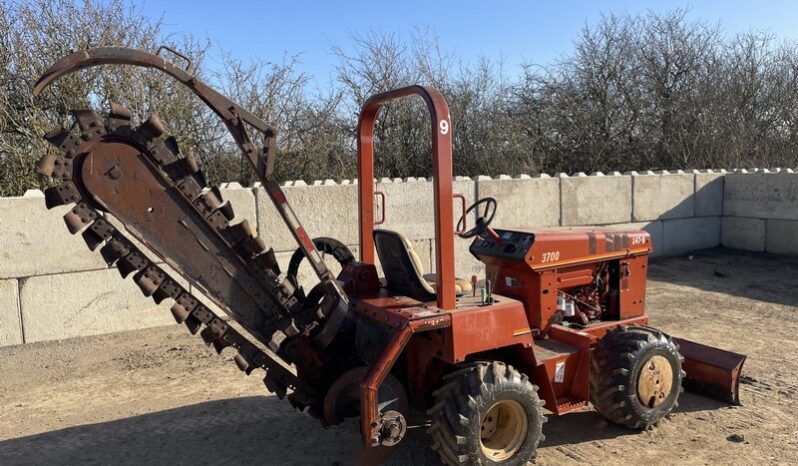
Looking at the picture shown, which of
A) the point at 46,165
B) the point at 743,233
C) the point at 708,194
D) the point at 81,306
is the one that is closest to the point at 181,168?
the point at 46,165

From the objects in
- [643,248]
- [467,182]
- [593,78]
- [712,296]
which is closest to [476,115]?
[593,78]

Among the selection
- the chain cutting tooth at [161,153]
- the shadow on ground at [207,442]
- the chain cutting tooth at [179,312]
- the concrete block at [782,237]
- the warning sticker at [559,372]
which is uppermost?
the chain cutting tooth at [161,153]

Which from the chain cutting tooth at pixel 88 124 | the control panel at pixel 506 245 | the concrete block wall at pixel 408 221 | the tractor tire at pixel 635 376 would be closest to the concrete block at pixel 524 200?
the concrete block wall at pixel 408 221

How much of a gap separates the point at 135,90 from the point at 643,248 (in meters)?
8.92

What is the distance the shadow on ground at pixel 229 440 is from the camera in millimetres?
4164

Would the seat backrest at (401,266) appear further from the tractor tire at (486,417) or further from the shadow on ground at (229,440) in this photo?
the shadow on ground at (229,440)

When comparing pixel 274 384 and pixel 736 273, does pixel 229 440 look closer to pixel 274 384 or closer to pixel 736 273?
pixel 274 384

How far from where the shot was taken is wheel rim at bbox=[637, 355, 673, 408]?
168 inches

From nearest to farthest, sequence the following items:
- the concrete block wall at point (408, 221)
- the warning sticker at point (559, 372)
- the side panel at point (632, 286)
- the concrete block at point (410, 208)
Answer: the warning sticker at point (559, 372)
the side panel at point (632, 286)
the concrete block wall at point (408, 221)
the concrete block at point (410, 208)

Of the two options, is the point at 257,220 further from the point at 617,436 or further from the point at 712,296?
the point at 712,296

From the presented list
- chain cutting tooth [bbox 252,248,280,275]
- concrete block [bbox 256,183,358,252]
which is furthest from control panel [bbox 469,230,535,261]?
concrete block [bbox 256,183,358,252]

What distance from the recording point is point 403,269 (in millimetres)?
4066

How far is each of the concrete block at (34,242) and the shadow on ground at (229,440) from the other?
2775 millimetres

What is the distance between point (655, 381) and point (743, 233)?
9.03 m
